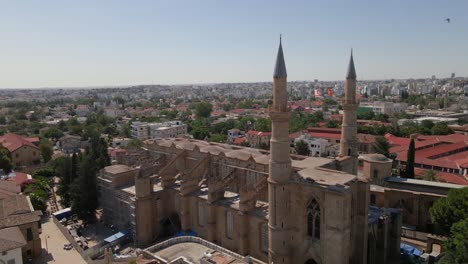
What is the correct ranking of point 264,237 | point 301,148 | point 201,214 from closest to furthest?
point 264,237, point 201,214, point 301,148

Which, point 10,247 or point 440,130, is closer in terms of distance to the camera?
point 10,247

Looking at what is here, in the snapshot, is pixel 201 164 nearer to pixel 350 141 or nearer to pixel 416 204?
pixel 350 141

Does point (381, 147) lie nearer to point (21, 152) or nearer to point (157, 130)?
point (157, 130)

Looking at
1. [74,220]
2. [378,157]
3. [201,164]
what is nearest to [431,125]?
[378,157]

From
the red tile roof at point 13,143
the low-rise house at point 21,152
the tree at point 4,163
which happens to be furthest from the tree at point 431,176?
the red tile roof at point 13,143

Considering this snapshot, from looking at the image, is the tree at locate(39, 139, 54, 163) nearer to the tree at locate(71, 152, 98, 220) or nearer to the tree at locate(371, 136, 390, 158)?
the tree at locate(71, 152, 98, 220)

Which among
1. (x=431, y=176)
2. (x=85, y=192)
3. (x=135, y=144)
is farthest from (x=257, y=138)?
(x=85, y=192)

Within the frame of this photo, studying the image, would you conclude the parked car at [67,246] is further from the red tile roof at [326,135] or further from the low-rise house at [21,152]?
the red tile roof at [326,135]
